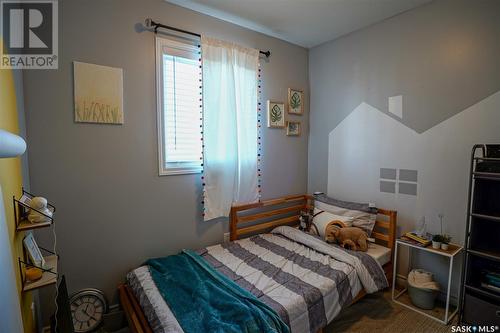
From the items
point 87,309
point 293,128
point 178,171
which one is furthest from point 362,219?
point 87,309

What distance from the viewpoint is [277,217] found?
3129 millimetres

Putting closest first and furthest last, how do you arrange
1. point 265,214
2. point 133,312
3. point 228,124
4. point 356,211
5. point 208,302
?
point 208,302 < point 133,312 < point 228,124 < point 356,211 < point 265,214

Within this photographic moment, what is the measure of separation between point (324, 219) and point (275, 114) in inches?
52.1

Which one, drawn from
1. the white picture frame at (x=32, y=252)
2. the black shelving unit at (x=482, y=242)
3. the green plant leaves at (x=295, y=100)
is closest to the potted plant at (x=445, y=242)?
the black shelving unit at (x=482, y=242)

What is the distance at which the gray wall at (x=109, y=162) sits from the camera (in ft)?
5.85

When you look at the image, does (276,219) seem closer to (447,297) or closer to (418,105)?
(447,297)

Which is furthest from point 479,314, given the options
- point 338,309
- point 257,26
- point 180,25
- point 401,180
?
point 180,25

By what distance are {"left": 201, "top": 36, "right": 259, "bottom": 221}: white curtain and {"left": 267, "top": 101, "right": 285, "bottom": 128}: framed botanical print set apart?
9.7 inches

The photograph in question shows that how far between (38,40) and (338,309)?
2863 millimetres

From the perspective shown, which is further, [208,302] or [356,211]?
→ [356,211]

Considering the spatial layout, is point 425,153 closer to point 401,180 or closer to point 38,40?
point 401,180

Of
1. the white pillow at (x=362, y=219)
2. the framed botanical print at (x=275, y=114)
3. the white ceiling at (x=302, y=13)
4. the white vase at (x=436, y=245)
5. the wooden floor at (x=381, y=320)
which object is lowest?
the wooden floor at (x=381, y=320)

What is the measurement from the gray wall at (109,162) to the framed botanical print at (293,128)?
48.3 inches

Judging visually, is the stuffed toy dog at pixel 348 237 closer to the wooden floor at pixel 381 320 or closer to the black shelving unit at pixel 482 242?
the wooden floor at pixel 381 320
